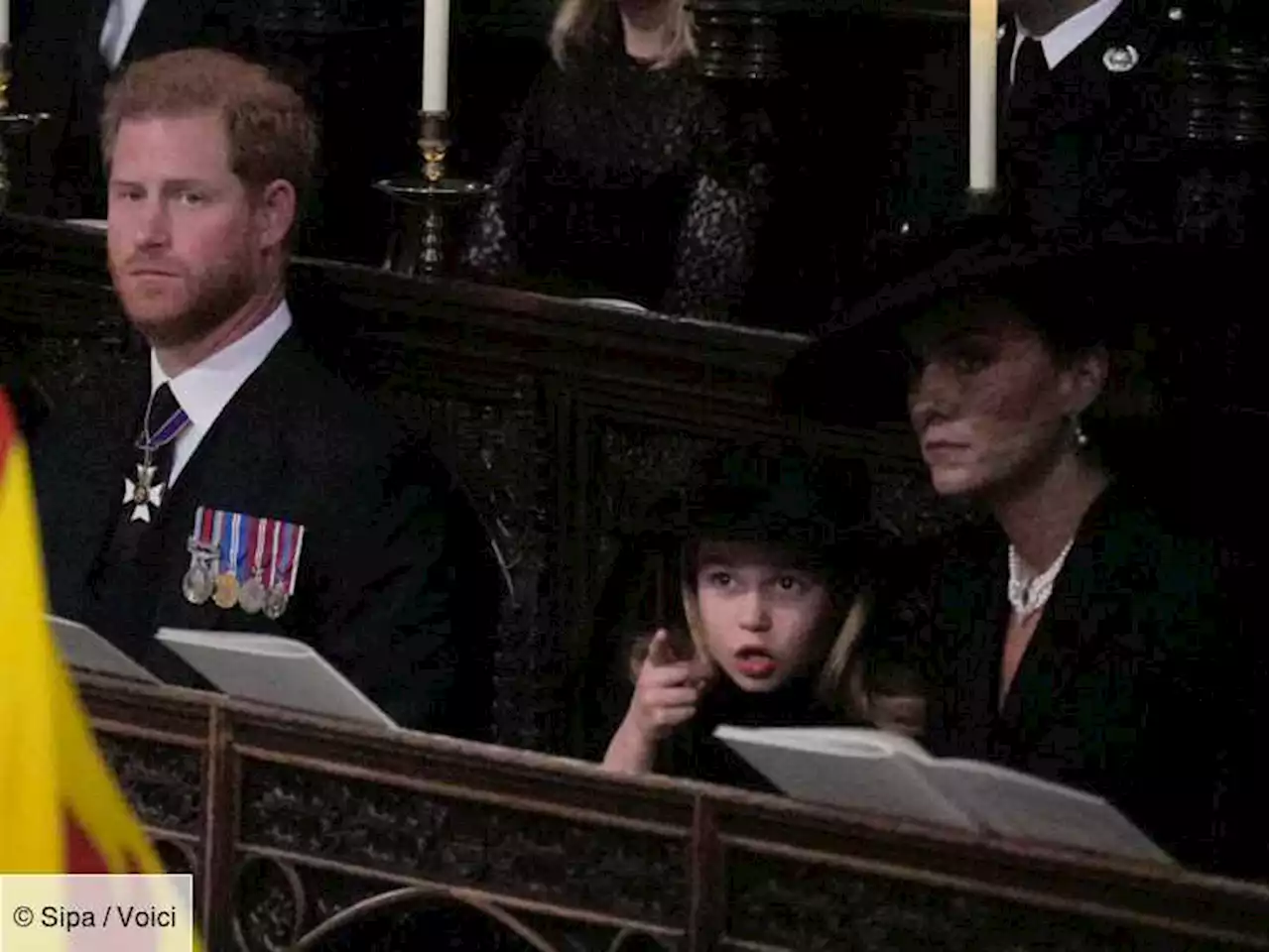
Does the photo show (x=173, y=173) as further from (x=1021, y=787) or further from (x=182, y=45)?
(x=1021, y=787)

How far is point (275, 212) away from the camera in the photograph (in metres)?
3.83

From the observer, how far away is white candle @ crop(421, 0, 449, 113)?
406 cm

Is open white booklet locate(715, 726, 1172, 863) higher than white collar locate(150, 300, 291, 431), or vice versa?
white collar locate(150, 300, 291, 431)

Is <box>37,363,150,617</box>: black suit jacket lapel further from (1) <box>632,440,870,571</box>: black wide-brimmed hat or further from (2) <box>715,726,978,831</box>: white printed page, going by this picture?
(2) <box>715,726,978,831</box>: white printed page

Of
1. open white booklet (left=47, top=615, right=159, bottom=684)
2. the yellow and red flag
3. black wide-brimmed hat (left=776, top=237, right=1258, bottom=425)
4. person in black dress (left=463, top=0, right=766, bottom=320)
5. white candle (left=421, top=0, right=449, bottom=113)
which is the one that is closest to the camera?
the yellow and red flag

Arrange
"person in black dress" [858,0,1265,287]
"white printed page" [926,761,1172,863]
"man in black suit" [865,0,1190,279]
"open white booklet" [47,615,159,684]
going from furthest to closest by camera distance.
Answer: "man in black suit" [865,0,1190,279], "person in black dress" [858,0,1265,287], "open white booklet" [47,615,159,684], "white printed page" [926,761,1172,863]

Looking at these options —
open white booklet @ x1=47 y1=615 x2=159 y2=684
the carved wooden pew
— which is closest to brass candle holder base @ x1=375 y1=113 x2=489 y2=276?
open white booklet @ x1=47 y1=615 x2=159 y2=684

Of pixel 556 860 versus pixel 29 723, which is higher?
pixel 29 723

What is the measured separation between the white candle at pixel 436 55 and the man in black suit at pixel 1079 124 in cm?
66

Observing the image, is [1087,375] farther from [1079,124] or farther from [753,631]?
[1079,124]

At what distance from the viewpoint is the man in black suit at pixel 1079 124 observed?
12.1 ft

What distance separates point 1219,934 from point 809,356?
3.67 feet

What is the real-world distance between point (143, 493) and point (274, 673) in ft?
3.60

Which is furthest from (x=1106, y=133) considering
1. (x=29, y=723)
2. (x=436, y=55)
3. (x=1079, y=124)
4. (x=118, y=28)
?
(x=29, y=723)
